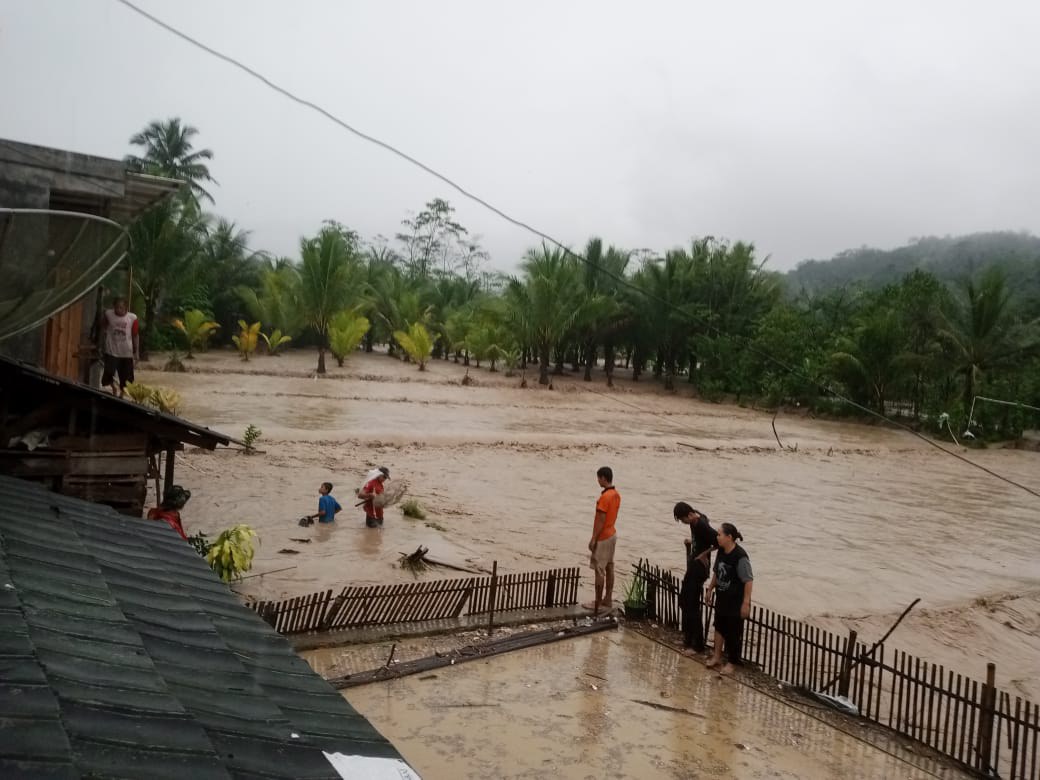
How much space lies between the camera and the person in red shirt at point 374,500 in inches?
383

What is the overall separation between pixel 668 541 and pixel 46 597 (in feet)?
31.5

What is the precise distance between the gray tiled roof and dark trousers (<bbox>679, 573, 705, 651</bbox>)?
4.50m

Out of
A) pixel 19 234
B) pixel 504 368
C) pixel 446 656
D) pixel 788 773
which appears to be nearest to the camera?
pixel 19 234

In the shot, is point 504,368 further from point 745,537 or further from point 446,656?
point 446,656

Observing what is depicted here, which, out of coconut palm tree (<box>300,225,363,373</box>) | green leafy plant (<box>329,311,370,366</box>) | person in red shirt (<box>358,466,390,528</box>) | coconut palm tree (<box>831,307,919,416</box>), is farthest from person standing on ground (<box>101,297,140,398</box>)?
coconut palm tree (<box>831,307,919,416</box>)

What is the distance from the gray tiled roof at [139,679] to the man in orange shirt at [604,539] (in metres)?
4.45

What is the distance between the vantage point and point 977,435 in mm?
25859

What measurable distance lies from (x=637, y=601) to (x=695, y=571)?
927 mm

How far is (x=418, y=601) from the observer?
668cm

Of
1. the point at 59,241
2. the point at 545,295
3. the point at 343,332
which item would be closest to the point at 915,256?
the point at 545,295

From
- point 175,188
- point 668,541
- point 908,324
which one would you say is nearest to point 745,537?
point 668,541

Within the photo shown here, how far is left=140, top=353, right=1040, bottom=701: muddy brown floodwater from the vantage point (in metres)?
8.62

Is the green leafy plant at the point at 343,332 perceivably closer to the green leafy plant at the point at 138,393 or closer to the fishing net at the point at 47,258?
the green leafy plant at the point at 138,393

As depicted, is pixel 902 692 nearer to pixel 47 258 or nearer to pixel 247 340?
pixel 47 258
